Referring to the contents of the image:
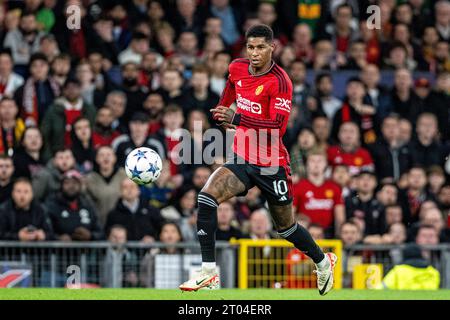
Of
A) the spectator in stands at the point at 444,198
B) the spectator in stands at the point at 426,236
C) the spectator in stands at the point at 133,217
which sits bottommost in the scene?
the spectator in stands at the point at 426,236

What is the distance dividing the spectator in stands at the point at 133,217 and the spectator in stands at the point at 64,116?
1.32 m

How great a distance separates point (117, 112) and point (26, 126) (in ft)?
5.03

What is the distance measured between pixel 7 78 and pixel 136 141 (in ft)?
7.48

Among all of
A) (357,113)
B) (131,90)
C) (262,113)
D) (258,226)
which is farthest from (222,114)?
(357,113)

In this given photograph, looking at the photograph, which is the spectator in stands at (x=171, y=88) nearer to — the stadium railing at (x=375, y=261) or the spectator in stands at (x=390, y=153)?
the spectator in stands at (x=390, y=153)

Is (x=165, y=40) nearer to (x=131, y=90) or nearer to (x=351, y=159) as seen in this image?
(x=131, y=90)

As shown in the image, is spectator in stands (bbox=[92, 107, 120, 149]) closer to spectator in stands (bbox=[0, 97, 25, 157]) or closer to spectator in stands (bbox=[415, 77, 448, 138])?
spectator in stands (bbox=[0, 97, 25, 157])

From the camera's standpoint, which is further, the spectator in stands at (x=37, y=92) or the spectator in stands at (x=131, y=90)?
the spectator in stands at (x=131, y=90)

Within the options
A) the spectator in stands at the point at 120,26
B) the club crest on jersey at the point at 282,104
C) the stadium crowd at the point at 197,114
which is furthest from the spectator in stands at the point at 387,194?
the club crest on jersey at the point at 282,104

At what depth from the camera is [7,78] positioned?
18516 millimetres

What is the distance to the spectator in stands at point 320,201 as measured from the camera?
17.5 m

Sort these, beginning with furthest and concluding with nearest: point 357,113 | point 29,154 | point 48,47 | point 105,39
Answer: point 105,39, point 357,113, point 48,47, point 29,154
